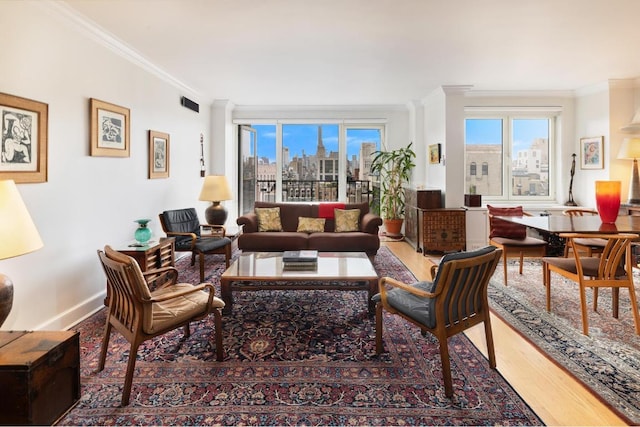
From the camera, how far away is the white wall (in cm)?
257

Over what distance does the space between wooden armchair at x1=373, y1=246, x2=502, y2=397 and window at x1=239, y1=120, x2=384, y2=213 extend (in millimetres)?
5261

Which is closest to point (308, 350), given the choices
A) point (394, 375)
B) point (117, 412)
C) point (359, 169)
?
point (394, 375)

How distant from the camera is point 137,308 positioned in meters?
2.02

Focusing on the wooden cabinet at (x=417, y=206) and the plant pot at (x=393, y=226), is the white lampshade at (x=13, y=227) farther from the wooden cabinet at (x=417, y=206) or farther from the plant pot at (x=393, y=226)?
the plant pot at (x=393, y=226)

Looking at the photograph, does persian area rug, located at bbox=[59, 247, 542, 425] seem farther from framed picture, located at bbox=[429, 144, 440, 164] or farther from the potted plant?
the potted plant

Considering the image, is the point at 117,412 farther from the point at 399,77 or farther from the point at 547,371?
the point at 399,77

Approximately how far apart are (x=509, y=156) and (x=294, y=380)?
6073 millimetres

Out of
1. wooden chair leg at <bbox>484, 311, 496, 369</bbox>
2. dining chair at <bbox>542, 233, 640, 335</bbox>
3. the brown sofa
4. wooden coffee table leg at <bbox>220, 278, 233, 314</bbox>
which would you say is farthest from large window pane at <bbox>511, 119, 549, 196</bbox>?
wooden coffee table leg at <bbox>220, 278, 233, 314</bbox>

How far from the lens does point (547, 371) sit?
2.28 meters

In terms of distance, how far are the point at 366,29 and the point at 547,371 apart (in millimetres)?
3141

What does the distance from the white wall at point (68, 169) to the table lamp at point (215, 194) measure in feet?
3.62

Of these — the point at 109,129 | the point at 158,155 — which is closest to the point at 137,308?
the point at 109,129

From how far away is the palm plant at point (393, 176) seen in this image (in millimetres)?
6730

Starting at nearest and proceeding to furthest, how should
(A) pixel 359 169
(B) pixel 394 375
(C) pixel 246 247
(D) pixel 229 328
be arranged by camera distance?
1. (B) pixel 394 375
2. (D) pixel 229 328
3. (C) pixel 246 247
4. (A) pixel 359 169
